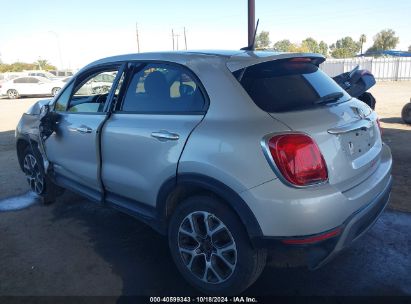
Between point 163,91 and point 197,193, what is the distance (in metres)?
0.90

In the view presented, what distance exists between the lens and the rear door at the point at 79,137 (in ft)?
11.6

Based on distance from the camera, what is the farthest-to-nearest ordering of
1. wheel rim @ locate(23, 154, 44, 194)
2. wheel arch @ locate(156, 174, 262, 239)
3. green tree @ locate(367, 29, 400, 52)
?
green tree @ locate(367, 29, 400, 52), wheel rim @ locate(23, 154, 44, 194), wheel arch @ locate(156, 174, 262, 239)

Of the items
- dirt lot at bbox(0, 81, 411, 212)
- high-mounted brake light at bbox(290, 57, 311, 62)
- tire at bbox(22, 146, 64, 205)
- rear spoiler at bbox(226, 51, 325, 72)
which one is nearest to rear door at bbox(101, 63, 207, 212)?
rear spoiler at bbox(226, 51, 325, 72)

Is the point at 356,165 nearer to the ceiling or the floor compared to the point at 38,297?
nearer to the ceiling

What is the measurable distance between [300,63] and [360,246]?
1.75 m

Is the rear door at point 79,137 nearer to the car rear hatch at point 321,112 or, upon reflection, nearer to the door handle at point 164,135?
the door handle at point 164,135

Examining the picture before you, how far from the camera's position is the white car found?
24427 millimetres

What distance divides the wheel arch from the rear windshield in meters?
0.61

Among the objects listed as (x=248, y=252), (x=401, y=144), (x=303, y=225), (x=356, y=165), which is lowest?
(x=401, y=144)

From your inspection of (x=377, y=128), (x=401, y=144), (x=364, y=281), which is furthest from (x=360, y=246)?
(x=401, y=144)

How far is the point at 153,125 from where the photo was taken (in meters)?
2.93

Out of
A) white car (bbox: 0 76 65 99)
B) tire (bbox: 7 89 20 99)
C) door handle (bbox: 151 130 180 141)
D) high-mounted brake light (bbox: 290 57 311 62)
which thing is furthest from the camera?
tire (bbox: 7 89 20 99)

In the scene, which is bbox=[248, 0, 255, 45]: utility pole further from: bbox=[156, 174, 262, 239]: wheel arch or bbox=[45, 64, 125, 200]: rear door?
bbox=[156, 174, 262, 239]: wheel arch

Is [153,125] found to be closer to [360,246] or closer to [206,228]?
[206,228]
